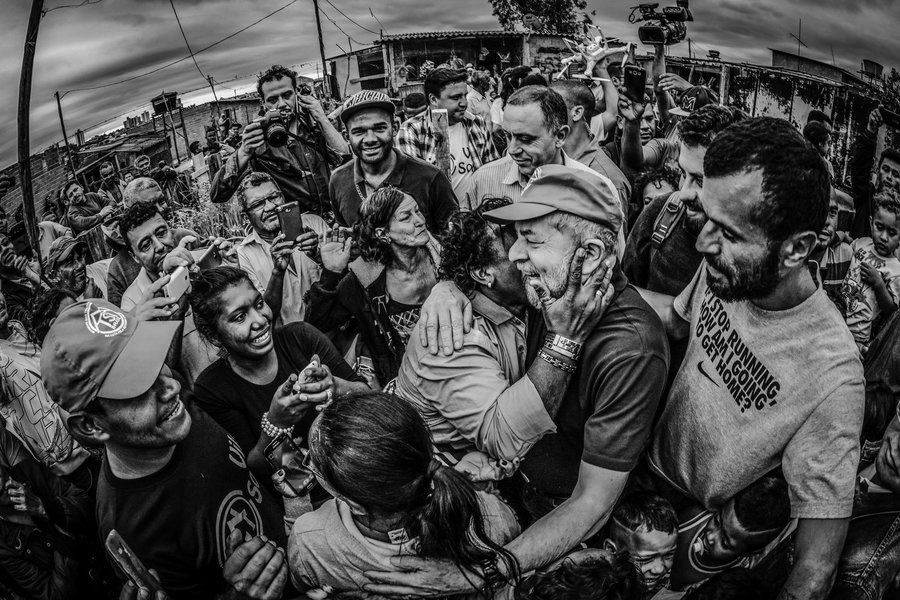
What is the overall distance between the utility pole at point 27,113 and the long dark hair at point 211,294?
4.15 m

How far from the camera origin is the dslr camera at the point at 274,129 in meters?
4.40

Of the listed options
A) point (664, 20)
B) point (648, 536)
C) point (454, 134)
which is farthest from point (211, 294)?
point (664, 20)

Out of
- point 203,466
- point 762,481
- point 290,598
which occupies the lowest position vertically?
point 290,598

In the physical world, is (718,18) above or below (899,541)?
above

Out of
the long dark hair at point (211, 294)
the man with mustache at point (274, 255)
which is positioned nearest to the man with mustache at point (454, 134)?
the man with mustache at point (274, 255)

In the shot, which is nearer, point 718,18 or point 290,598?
point 290,598

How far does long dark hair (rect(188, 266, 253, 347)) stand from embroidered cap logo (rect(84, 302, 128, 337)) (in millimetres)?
614

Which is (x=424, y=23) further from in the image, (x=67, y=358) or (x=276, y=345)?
(x=67, y=358)

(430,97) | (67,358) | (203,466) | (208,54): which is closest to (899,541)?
(203,466)

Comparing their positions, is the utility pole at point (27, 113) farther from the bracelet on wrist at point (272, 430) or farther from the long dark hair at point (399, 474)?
the long dark hair at point (399, 474)

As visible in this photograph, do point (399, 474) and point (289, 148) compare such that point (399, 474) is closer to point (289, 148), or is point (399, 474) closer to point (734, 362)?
point (734, 362)

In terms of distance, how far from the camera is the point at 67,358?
1.82m

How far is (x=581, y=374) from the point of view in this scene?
1.97 m

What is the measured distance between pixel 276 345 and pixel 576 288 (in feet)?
5.31
